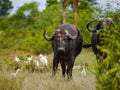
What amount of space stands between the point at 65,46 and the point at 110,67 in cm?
676

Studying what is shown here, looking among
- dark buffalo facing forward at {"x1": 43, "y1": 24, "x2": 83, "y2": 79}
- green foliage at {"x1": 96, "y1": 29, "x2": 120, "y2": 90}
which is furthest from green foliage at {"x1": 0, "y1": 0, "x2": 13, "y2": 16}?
green foliage at {"x1": 96, "y1": 29, "x2": 120, "y2": 90}

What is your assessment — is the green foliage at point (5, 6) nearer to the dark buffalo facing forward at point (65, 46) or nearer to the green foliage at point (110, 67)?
the dark buffalo facing forward at point (65, 46)

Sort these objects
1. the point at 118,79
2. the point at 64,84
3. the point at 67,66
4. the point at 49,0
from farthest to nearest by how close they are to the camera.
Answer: the point at 49,0
the point at 67,66
the point at 64,84
the point at 118,79

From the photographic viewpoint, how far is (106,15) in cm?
1356

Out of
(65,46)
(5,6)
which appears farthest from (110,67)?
(5,6)

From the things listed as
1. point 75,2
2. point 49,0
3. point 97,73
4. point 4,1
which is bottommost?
point 4,1

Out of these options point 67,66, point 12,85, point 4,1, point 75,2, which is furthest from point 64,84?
point 4,1

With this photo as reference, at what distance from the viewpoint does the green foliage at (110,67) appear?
537cm

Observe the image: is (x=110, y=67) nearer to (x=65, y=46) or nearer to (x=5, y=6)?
(x=65, y=46)

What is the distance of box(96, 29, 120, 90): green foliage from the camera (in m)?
5.37

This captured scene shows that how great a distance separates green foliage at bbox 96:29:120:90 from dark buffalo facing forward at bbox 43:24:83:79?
627 cm

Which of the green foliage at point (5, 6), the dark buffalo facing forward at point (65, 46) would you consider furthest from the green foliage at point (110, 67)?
the green foliage at point (5, 6)

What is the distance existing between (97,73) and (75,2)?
27554mm

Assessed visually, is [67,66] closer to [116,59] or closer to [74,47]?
[74,47]
